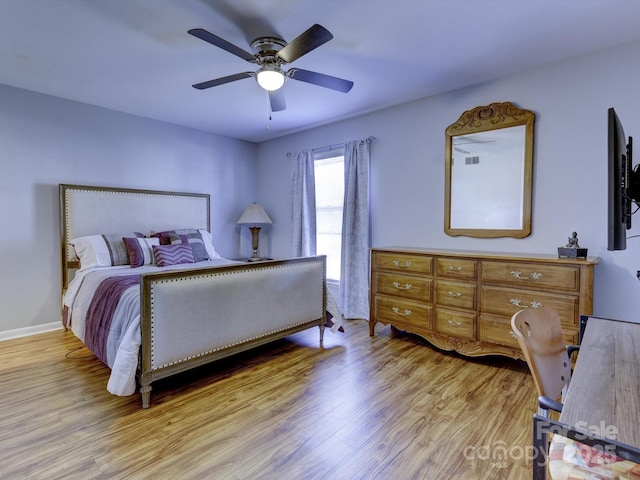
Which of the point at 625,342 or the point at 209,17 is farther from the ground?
the point at 209,17

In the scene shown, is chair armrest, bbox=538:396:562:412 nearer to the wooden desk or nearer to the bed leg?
the wooden desk

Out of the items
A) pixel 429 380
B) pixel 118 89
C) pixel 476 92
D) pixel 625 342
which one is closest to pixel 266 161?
pixel 118 89

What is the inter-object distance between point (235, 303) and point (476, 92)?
9.68 feet

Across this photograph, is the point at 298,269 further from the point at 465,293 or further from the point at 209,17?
the point at 209,17

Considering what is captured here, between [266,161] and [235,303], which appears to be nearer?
[235,303]

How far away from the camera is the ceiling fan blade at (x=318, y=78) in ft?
7.68

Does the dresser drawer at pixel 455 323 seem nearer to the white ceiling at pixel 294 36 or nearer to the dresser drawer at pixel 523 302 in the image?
the dresser drawer at pixel 523 302

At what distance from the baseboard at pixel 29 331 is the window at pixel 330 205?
3179 millimetres

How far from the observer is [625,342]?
50.1 inches

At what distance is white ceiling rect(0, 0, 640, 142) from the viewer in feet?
6.75

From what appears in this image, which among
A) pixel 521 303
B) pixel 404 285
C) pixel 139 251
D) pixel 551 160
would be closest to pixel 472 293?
pixel 521 303

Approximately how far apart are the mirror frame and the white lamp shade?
262cm

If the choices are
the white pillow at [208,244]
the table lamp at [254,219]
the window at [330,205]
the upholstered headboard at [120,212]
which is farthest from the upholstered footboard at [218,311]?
the upholstered headboard at [120,212]

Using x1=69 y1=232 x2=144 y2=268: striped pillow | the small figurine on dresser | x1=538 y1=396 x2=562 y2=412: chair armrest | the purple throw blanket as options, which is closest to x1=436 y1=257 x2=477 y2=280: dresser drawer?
the small figurine on dresser
